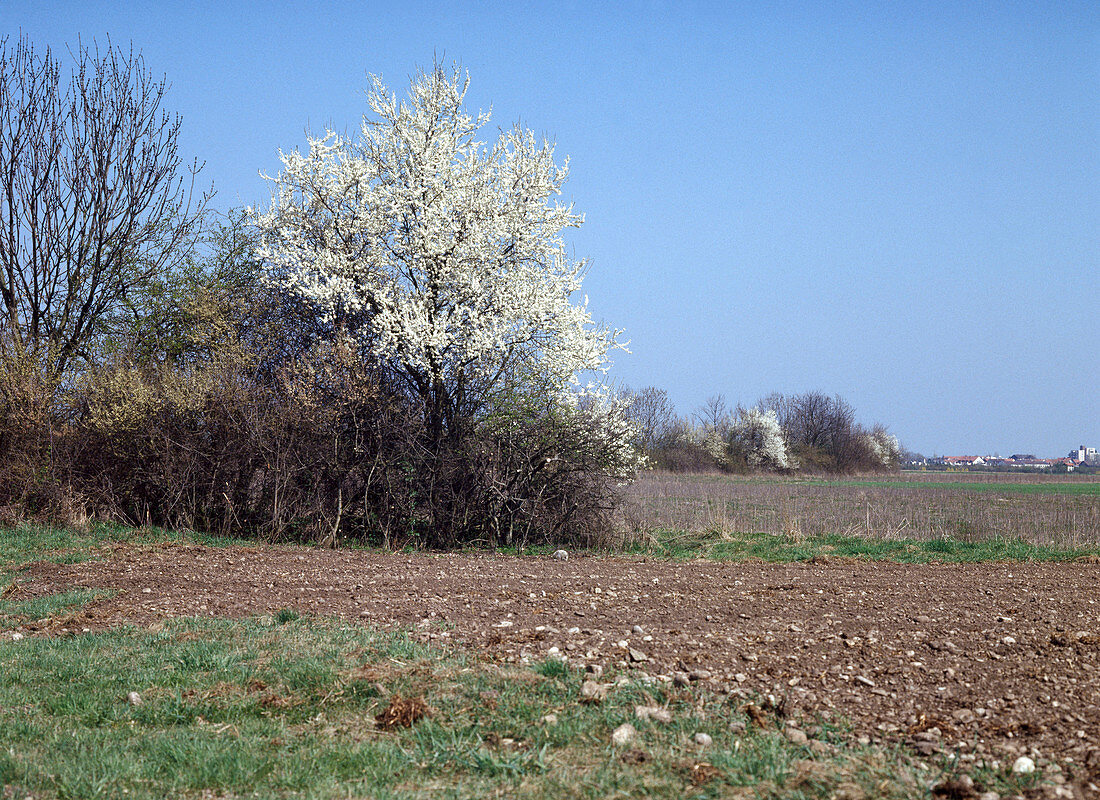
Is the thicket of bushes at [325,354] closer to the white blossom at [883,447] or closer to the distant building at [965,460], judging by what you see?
the white blossom at [883,447]

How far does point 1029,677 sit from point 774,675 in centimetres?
150

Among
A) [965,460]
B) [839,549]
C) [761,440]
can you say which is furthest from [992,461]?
[839,549]

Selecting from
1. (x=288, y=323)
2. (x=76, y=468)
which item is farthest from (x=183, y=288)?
(x=76, y=468)

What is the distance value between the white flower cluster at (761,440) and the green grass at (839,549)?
166 feet

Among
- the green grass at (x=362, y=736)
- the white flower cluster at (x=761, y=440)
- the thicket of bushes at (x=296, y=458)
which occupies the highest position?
the white flower cluster at (x=761, y=440)

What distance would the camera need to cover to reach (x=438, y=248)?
14383 mm

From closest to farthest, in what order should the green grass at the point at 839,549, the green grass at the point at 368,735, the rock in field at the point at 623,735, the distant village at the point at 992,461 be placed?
the green grass at the point at 368,735 → the rock in field at the point at 623,735 → the green grass at the point at 839,549 → the distant village at the point at 992,461

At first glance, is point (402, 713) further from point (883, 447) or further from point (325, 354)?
point (883, 447)

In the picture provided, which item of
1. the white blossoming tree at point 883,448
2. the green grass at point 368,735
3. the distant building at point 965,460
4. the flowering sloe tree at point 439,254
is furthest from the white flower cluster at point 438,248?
the distant building at point 965,460

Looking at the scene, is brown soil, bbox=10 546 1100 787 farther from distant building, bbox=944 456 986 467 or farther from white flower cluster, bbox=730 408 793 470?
distant building, bbox=944 456 986 467

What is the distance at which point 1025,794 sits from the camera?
3.23 m

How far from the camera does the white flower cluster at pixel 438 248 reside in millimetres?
14273

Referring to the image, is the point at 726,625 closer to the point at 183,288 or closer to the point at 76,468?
the point at 76,468

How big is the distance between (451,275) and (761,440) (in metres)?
54.2
